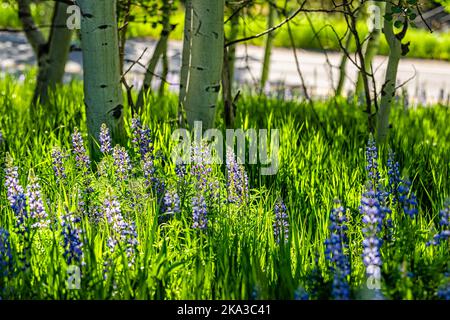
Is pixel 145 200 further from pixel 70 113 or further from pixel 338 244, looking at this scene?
pixel 70 113

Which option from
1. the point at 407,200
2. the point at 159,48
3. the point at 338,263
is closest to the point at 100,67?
the point at 159,48

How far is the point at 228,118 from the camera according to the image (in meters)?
5.19

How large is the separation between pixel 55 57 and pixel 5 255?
A: 395 centimetres

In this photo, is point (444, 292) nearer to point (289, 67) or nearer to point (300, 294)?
point (300, 294)

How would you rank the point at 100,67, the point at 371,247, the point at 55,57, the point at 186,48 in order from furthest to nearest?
the point at 55,57 < the point at 186,48 < the point at 100,67 < the point at 371,247

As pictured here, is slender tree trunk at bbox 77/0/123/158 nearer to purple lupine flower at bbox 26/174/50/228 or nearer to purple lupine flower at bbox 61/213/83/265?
purple lupine flower at bbox 26/174/50/228

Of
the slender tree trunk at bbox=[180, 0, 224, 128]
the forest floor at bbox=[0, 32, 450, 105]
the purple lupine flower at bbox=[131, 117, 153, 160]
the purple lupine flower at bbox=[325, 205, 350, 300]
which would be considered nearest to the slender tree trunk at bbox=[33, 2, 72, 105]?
the slender tree trunk at bbox=[180, 0, 224, 128]

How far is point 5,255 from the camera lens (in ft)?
9.00

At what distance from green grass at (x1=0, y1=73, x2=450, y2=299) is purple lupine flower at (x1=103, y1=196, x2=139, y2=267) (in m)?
0.05
